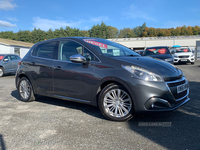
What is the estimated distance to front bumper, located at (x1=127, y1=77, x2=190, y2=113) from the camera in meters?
3.28

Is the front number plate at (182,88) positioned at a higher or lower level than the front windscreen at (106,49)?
lower

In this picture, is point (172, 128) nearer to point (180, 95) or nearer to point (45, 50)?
point (180, 95)

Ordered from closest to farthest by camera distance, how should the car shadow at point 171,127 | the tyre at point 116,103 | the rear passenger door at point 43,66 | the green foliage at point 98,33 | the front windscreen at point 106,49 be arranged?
the car shadow at point 171,127
the tyre at point 116,103
the front windscreen at point 106,49
the rear passenger door at point 43,66
the green foliage at point 98,33

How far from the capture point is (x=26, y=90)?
541 cm

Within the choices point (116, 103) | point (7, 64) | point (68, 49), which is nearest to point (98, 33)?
point (7, 64)

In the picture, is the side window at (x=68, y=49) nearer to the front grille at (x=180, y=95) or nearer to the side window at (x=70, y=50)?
the side window at (x=70, y=50)

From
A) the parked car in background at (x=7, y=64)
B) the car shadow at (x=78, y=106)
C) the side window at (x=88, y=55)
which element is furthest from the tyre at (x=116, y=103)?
the parked car in background at (x=7, y=64)

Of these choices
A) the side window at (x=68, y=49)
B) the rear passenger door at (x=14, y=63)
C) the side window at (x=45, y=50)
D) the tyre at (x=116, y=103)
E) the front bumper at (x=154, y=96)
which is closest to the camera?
the front bumper at (x=154, y=96)

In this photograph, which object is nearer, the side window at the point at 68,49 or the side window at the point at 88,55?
the side window at the point at 88,55

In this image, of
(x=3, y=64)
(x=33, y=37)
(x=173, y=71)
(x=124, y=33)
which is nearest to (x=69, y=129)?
(x=173, y=71)

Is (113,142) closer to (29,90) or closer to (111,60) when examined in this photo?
(111,60)

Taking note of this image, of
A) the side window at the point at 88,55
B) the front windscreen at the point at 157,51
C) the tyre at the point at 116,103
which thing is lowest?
the tyre at the point at 116,103

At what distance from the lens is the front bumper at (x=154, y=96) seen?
3.28 m

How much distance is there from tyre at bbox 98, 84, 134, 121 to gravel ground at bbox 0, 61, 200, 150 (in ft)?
0.49
